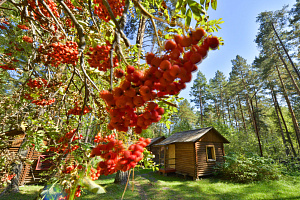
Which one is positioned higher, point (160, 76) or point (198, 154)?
point (198, 154)

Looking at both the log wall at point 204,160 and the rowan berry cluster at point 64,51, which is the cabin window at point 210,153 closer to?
the log wall at point 204,160

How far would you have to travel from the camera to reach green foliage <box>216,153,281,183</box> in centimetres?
1093

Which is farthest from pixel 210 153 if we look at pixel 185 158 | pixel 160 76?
pixel 160 76

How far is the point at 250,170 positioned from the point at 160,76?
46.2 ft

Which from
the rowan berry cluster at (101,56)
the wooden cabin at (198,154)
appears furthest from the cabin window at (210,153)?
the rowan berry cluster at (101,56)

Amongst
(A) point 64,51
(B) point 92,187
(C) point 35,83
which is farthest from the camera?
(C) point 35,83

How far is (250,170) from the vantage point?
37.1 ft

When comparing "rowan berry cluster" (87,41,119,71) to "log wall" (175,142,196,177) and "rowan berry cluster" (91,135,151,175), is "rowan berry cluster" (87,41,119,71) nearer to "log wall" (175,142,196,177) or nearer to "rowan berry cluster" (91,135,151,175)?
"rowan berry cluster" (91,135,151,175)

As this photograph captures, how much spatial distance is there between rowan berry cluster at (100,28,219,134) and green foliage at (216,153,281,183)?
42.7 ft

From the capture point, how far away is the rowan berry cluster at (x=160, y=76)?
93 cm

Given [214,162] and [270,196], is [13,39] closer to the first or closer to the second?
[270,196]

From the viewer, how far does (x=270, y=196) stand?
25.4 ft

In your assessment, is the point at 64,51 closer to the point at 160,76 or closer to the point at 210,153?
the point at 160,76

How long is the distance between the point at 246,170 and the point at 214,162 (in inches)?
107
